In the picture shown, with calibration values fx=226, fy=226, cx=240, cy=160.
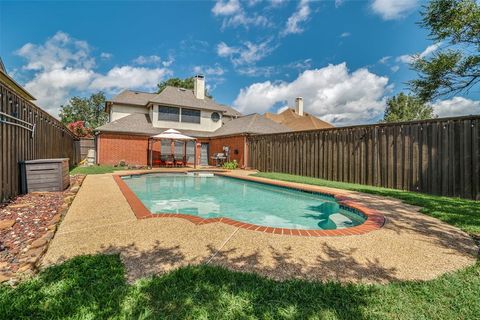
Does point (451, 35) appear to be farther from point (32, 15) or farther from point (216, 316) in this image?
point (32, 15)

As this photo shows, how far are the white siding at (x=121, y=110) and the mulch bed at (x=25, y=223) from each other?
17.0 metres

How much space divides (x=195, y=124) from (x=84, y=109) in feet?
114

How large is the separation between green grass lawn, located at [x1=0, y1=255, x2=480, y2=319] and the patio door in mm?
18862

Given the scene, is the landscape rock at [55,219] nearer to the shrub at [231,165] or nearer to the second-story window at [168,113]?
the shrub at [231,165]

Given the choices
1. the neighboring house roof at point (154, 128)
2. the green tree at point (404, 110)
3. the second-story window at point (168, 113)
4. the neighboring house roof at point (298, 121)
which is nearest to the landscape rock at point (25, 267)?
the neighboring house roof at point (154, 128)

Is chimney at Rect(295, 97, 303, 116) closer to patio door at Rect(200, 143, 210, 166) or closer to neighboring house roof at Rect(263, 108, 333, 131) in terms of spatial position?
neighboring house roof at Rect(263, 108, 333, 131)

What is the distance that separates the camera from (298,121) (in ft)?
112

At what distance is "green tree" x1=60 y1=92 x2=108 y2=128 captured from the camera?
42.8 meters

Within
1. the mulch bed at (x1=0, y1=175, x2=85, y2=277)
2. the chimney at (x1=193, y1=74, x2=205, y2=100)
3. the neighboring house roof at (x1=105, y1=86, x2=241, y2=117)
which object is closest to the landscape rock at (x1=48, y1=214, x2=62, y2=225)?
the mulch bed at (x1=0, y1=175, x2=85, y2=277)

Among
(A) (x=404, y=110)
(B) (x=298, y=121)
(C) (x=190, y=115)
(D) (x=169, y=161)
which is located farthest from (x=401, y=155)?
(A) (x=404, y=110)

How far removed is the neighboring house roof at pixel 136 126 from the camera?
57.4ft

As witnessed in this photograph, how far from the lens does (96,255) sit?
106 inches

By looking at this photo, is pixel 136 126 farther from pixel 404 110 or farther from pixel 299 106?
pixel 404 110

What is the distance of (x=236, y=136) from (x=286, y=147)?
17.3ft
